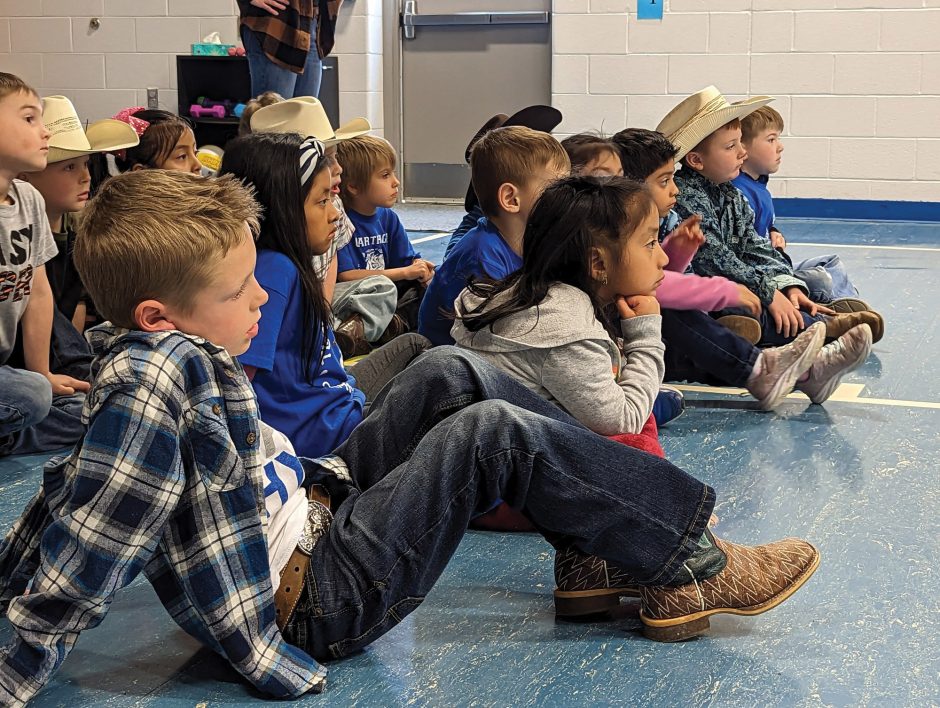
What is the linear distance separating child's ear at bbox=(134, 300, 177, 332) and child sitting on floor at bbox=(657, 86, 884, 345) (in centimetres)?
203

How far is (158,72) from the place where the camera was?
739 cm

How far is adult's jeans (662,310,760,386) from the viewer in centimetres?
268

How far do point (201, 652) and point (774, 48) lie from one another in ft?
19.3

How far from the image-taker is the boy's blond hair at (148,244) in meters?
1.26

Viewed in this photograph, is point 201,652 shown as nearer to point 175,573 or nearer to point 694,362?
point 175,573

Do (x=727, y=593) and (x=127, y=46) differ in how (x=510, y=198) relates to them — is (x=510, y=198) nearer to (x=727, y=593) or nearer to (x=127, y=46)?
(x=727, y=593)

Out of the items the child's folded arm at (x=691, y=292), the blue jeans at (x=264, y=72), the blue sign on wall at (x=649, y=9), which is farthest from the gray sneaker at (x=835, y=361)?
the blue sign on wall at (x=649, y=9)

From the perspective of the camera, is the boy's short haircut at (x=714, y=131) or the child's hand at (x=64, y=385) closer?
the child's hand at (x=64, y=385)

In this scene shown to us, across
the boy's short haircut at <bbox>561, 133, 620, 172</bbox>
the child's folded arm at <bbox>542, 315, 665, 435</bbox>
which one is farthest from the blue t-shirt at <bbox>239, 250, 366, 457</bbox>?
the boy's short haircut at <bbox>561, 133, 620, 172</bbox>

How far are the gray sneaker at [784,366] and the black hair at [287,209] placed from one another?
121 centimetres

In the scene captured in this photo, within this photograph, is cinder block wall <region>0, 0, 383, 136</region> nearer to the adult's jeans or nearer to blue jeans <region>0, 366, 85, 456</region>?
the adult's jeans

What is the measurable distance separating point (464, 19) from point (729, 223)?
4319 millimetres

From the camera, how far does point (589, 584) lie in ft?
5.00

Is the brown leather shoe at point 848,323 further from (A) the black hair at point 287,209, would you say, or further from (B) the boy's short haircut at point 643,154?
(A) the black hair at point 287,209
